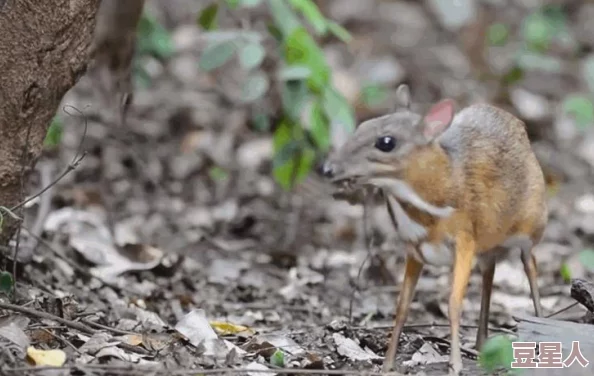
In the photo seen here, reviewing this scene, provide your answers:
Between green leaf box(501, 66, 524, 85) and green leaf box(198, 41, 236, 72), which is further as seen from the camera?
green leaf box(501, 66, 524, 85)

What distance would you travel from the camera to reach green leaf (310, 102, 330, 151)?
23.0 ft

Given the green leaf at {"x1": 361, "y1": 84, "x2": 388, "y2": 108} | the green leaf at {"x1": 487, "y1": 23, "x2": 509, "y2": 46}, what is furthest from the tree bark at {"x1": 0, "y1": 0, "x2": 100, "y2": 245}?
the green leaf at {"x1": 487, "y1": 23, "x2": 509, "y2": 46}

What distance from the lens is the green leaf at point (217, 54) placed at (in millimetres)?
6797

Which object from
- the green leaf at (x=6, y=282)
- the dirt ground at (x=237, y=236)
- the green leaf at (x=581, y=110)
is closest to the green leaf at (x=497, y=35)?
the dirt ground at (x=237, y=236)

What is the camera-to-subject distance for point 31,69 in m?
4.96

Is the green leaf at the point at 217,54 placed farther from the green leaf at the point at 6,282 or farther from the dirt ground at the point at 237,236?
the green leaf at the point at 6,282

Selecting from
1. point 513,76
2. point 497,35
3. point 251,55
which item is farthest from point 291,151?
point 497,35

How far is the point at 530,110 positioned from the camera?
10.8m

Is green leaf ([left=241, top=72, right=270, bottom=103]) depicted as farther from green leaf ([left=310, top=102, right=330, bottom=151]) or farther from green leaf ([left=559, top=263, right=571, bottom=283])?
green leaf ([left=559, top=263, right=571, bottom=283])

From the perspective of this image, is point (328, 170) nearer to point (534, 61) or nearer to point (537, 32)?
point (534, 61)

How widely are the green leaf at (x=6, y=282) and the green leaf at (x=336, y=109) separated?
94.5 inches

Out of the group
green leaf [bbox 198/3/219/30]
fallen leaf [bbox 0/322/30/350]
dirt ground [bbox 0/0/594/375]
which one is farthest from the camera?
green leaf [bbox 198/3/219/30]

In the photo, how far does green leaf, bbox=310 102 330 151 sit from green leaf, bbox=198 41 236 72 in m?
0.62

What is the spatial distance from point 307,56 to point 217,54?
0.53m
